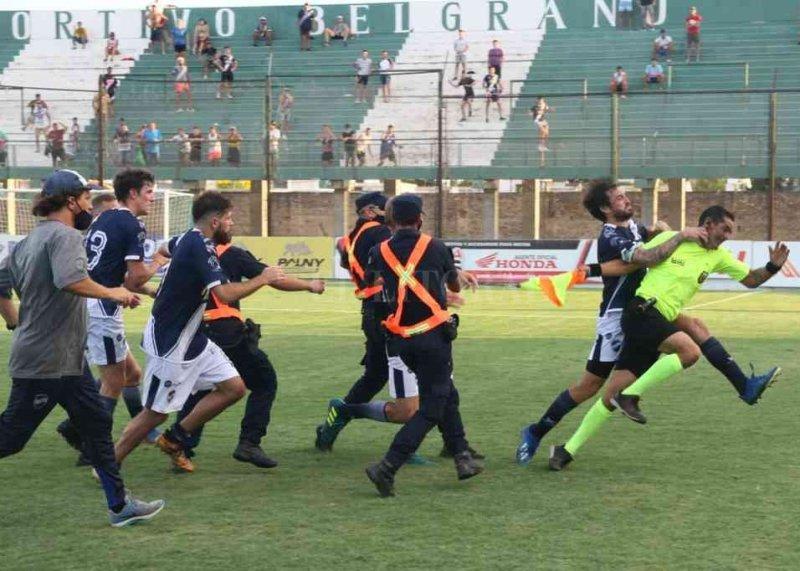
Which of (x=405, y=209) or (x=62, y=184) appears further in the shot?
(x=405, y=209)

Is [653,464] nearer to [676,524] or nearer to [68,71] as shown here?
[676,524]

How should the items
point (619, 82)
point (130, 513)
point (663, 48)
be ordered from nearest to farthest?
point (130, 513) → point (619, 82) → point (663, 48)

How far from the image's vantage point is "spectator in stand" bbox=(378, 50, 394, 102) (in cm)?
4015

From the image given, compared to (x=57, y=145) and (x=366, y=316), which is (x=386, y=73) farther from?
(x=366, y=316)

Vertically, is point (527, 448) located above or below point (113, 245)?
below

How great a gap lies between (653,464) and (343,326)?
40.0 ft

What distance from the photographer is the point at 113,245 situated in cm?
895

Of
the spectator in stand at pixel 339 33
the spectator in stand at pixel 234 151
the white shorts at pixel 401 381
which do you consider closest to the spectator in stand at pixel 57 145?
the spectator in stand at pixel 234 151

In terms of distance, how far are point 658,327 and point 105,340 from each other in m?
3.67

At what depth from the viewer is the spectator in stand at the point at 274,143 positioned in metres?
38.7

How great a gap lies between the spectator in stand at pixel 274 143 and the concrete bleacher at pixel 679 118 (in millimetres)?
6216

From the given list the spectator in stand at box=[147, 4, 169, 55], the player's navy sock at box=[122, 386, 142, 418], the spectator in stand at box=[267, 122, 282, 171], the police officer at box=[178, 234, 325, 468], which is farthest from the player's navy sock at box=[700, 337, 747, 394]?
the spectator in stand at box=[147, 4, 169, 55]

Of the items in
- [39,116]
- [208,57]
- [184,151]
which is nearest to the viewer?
[184,151]

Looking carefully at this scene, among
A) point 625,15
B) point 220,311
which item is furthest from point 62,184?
point 625,15
